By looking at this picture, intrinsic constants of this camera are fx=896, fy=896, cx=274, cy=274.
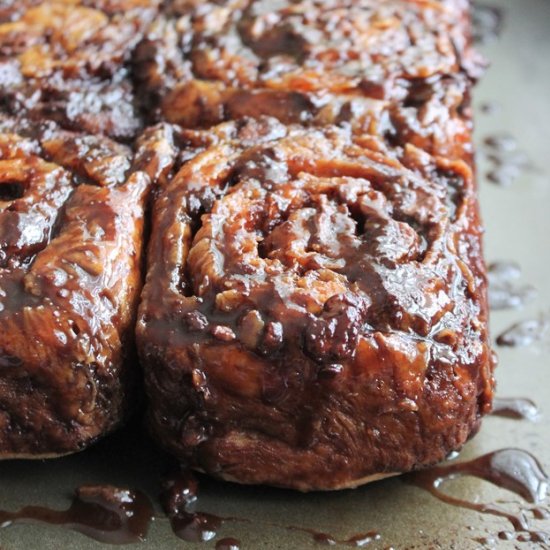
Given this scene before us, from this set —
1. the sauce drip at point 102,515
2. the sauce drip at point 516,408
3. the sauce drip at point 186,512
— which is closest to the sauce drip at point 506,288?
the sauce drip at point 516,408

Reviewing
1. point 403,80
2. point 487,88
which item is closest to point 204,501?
point 403,80

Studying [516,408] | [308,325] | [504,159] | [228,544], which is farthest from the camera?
[504,159]

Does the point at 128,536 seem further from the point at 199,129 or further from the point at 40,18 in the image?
the point at 40,18

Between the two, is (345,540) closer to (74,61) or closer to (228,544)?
(228,544)

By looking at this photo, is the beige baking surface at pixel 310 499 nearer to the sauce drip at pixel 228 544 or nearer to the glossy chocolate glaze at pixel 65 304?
the sauce drip at pixel 228 544

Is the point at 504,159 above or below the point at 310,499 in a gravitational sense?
above

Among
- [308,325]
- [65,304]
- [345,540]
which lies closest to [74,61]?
[65,304]
